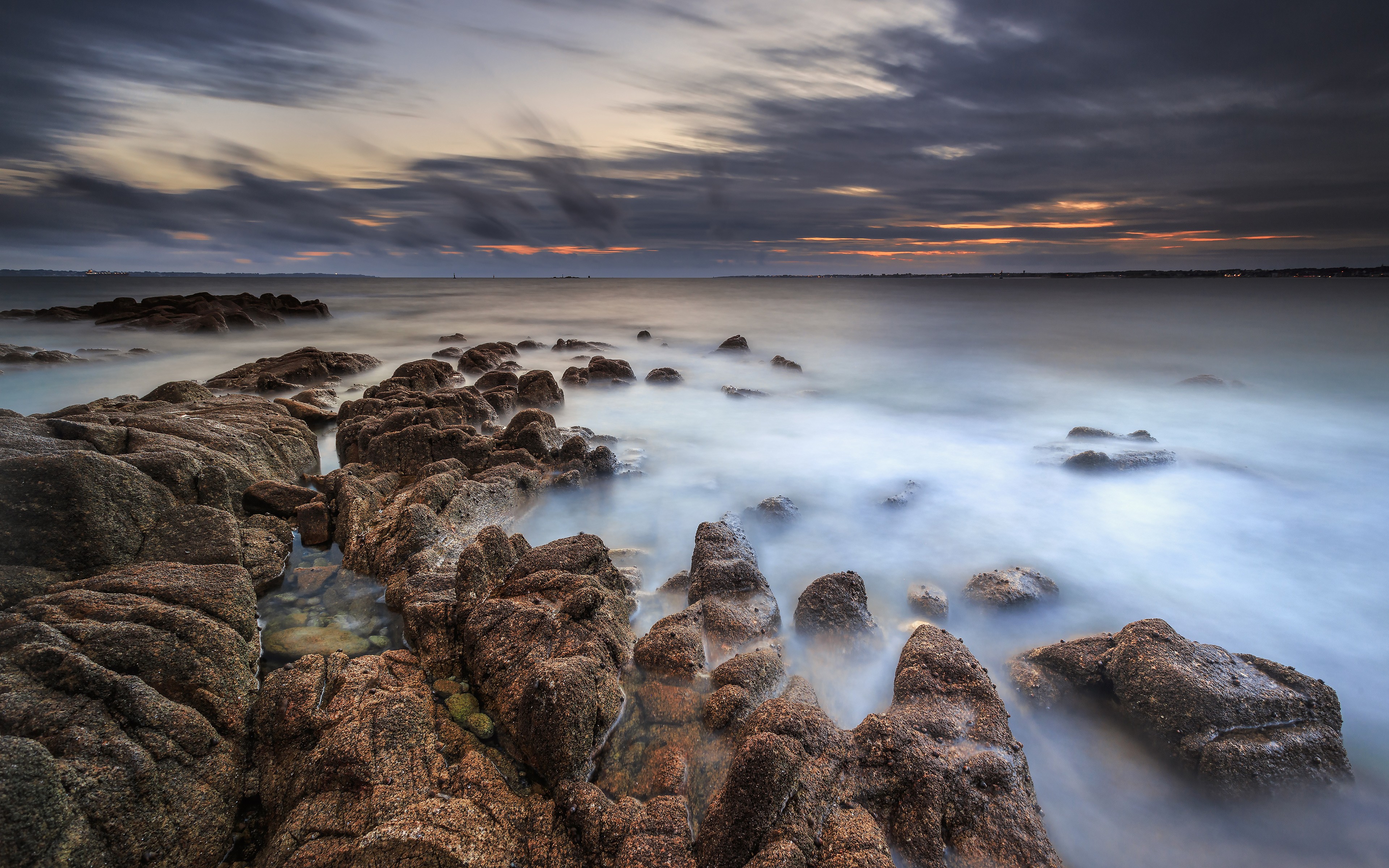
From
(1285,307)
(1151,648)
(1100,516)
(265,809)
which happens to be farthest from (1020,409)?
(1285,307)

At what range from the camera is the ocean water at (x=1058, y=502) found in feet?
11.1

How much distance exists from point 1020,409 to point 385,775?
1350cm

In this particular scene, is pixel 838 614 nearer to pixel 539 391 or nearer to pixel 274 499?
pixel 274 499

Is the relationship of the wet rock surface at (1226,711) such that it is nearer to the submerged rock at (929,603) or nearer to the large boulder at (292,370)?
the submerged rock at (929,603)

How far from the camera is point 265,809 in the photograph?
2.62 meters

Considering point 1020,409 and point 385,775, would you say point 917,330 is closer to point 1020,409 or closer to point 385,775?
point 1020,409

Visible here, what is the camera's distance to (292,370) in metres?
13.3

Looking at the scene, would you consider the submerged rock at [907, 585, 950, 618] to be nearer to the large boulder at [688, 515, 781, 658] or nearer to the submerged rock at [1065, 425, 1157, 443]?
the large boulder at [688, 515, 781, 658]

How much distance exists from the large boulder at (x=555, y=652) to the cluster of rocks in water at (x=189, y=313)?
85.5ft

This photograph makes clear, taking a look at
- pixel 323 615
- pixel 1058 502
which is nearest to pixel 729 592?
pixel 323 615

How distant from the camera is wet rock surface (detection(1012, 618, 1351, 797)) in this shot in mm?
3176

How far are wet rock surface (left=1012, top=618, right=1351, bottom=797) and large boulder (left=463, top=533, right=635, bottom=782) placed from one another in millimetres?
3197

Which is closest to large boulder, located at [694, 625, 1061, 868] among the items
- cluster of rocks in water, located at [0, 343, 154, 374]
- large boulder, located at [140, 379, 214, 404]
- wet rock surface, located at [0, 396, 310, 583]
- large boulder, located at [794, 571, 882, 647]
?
large boulder, located at [794, 571, 882, 647]

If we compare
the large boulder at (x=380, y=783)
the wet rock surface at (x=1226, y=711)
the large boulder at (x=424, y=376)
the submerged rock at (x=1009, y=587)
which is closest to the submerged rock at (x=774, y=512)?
the submerged rock at (x=1009, y=587)
